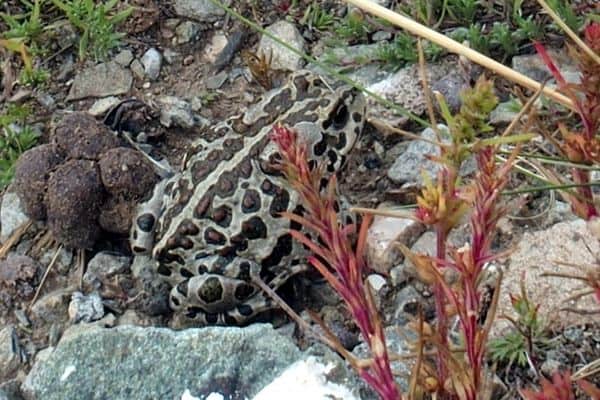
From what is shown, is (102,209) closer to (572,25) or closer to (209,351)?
(209,351)

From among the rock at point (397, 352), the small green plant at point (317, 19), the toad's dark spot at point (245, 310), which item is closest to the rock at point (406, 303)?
the rock at point (397, 352)

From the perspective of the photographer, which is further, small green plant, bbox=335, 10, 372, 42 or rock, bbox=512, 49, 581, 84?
small green plant, bbox=335, 10, 372, 42

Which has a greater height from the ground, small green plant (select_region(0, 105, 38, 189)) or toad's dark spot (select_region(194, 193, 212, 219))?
toad's dark spot (select_region(194, 193, 212, 219))

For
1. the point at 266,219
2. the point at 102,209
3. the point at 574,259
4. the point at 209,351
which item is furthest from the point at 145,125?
the point at 574,259

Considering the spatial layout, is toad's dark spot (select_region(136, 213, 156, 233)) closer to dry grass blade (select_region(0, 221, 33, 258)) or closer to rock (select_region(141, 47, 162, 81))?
dry grass blade (select_region(0, 221, 33, 258))

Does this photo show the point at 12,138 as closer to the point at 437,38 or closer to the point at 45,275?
the point at 45,275

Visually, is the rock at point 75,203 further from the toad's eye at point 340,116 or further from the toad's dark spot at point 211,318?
the toad's eye at point 340,116

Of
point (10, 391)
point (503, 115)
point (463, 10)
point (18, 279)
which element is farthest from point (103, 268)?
point (463, 10)

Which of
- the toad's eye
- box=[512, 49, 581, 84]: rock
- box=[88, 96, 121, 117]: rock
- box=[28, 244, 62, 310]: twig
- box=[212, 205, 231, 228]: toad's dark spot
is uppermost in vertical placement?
box=[512, 49, 581, 84]: rock

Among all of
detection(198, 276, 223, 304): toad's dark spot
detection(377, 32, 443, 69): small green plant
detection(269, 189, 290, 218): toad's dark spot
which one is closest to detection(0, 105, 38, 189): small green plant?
detection(198, 276, 223, 304): toad's dark spot
